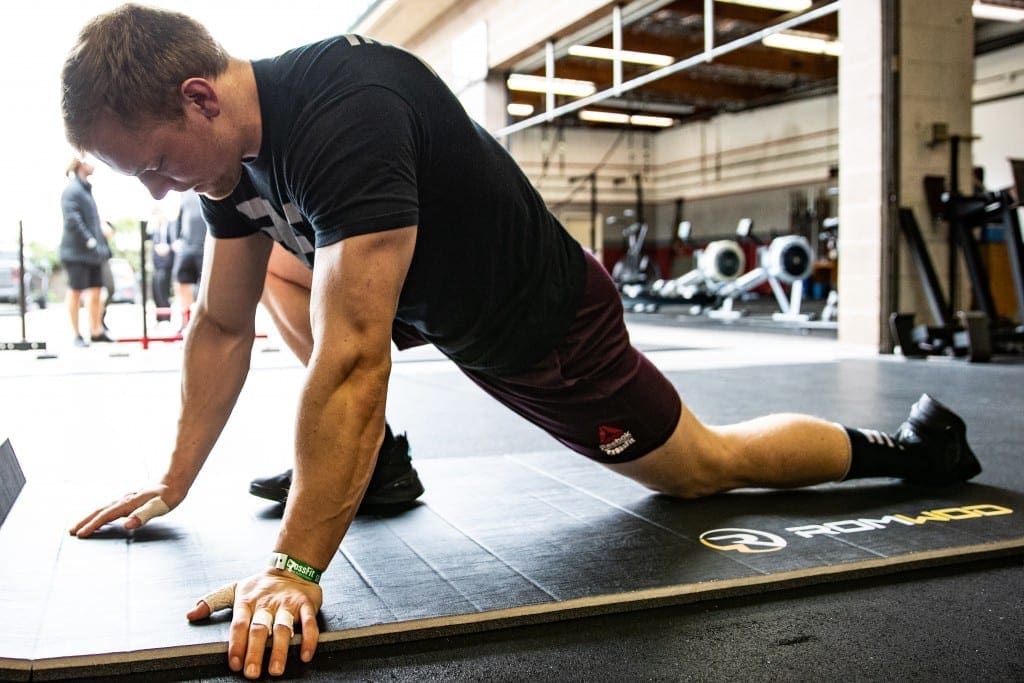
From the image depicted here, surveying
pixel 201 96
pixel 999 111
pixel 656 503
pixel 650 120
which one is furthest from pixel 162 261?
pixel 650 120

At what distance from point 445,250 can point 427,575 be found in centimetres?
48

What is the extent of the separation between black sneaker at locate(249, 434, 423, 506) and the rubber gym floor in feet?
0.15

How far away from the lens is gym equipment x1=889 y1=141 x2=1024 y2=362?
4613 mm

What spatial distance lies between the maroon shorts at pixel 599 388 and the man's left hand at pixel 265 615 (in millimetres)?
585

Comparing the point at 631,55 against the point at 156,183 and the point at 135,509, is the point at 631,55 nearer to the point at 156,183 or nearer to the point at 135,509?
the point at 135,509

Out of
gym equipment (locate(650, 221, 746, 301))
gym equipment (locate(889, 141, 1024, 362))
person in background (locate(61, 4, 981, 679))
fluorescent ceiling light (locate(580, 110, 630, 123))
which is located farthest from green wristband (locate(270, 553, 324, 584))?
fluorescent ceiling light (locate(580, 110, 630, 123))

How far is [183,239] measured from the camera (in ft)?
19.8

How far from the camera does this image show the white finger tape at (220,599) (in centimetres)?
110

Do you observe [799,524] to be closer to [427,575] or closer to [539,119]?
[427,575]

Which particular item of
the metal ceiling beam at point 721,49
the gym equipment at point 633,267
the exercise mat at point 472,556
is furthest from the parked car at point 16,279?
the exercise mat at point 472,556

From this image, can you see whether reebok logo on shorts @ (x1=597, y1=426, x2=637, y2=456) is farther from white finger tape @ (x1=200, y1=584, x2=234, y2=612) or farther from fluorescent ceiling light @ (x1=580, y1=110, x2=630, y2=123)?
fluorescent ceiling light @ (x1=580, y1=110, x2=630, y2=123)

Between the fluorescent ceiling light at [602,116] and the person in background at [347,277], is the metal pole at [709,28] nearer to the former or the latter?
the person in background at [347,277]

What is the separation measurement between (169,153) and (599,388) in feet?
2.57

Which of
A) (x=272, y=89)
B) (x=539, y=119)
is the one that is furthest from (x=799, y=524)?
(x=539, y=119)
